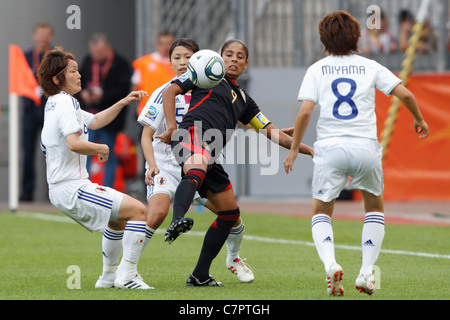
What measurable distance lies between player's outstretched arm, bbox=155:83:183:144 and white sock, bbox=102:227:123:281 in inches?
31.4

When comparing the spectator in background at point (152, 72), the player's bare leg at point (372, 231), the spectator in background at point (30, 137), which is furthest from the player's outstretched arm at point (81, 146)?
the spectator in background at point (30, 137)

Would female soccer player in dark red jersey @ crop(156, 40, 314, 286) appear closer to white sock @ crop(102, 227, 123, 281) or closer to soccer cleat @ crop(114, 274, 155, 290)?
soccer cleat @ crop(114, 274, 155, 290)

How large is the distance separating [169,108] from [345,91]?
133 cm

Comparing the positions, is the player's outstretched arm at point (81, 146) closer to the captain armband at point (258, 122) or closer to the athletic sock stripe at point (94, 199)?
the athletic sock stripe at point (94, 199)

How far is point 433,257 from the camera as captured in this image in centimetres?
855

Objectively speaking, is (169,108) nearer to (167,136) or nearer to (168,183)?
(167,136)

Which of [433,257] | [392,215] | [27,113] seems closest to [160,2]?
[27,113]

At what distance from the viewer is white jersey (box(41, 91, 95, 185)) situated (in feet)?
20.8

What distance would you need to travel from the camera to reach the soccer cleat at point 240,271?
23.1ft

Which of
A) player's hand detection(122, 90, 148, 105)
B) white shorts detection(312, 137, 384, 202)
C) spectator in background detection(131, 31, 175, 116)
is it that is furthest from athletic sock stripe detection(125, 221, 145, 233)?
spectator in background detection(131, 31, 175, 116)

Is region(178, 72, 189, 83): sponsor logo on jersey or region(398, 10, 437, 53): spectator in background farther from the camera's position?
region(398, 10, 437, 53): spectator in background

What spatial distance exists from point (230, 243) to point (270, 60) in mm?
9759

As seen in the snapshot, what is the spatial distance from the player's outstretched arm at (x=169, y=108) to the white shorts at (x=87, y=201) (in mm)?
538
